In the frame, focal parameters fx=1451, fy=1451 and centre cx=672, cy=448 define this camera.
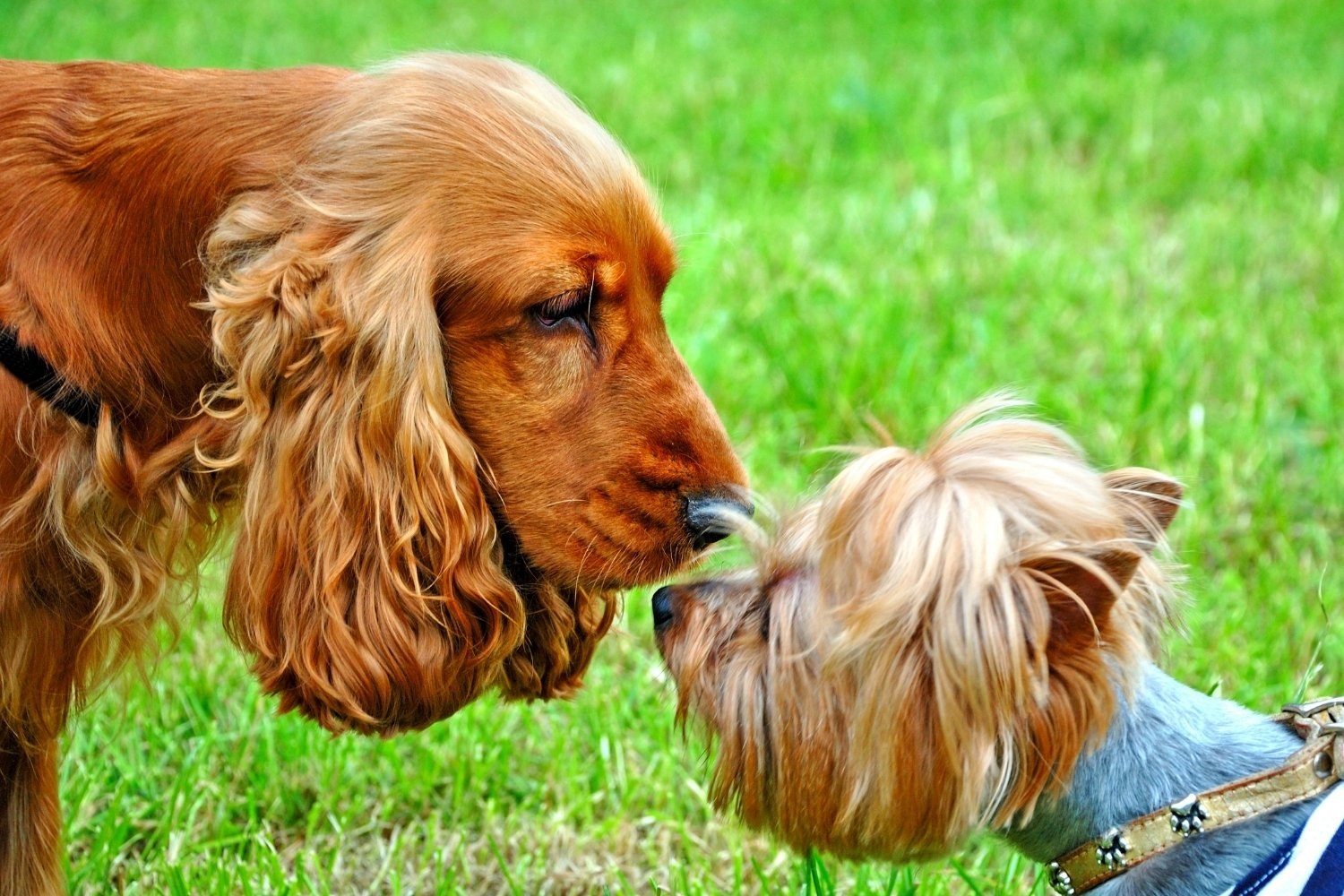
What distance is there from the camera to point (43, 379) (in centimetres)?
246

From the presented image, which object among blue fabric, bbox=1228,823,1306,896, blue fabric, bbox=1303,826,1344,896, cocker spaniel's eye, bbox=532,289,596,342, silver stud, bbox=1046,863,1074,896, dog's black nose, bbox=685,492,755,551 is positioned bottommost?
silver stud, bbox=1046,863,1074,896

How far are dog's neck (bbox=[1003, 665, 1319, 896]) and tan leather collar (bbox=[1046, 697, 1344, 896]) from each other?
0.11 feet

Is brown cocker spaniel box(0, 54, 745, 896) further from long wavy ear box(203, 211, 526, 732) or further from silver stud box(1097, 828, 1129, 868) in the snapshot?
silver stud box(1097, 828, 1129, 868)

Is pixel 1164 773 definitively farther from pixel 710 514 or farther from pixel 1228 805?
pixel 710 514

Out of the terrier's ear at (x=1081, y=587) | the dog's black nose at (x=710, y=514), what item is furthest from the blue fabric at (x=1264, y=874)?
the dog's black nose at (x=710, y=514)

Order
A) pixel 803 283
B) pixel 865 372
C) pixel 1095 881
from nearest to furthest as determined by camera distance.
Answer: pixel 1095 881
pixel 865 372
pixel 803 283

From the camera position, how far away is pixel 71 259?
98.7 inches

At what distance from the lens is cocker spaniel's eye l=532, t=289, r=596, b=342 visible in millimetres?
2508

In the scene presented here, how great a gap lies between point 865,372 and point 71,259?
3.07 m

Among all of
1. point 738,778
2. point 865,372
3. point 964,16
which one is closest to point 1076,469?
point 738,778

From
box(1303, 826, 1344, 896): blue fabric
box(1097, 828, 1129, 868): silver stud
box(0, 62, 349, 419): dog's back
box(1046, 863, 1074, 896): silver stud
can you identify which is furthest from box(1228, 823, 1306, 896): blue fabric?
box(0, 62, 349, 419): dog's back

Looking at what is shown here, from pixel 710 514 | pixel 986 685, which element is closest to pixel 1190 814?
pixel 986 685

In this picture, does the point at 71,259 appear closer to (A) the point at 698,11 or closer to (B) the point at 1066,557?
(B) the point at 1066,557

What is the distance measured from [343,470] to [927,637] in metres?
1.01
